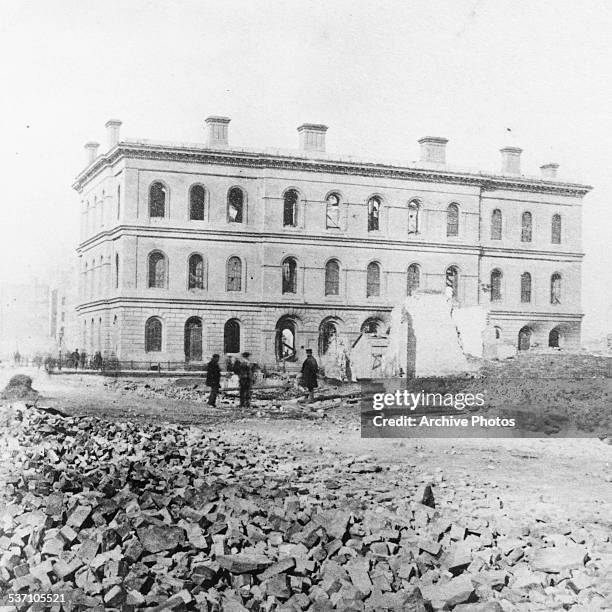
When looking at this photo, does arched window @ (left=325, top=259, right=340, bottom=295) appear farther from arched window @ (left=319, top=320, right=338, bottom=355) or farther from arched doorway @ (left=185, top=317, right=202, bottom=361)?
arched doorway @ (left=185, top=317, right=202, bottom=361)

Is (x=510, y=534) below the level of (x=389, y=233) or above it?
below

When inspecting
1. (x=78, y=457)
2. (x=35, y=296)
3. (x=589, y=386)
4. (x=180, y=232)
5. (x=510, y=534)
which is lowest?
(x=510, y=534)

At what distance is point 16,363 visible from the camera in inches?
374

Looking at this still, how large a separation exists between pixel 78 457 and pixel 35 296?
2.76 m

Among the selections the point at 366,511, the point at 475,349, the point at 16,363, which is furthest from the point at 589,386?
the point at 16,363

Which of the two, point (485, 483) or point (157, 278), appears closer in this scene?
point (485, 483)

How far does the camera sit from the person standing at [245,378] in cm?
988

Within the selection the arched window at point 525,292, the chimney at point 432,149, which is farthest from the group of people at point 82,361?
the arched window at point 525,292

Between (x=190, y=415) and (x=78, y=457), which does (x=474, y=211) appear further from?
(x=78, y=457)

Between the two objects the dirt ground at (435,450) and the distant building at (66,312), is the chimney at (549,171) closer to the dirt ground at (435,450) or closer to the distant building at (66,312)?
the dirt ground at (435,450)

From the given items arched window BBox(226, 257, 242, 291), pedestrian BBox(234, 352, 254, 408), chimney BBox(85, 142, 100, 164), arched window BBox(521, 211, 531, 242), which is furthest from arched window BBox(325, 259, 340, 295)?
chimney BBox(85, 142, 100, 164)

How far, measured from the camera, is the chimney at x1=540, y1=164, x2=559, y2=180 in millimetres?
10625

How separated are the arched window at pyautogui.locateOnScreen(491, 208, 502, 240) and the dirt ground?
3242 millimetres

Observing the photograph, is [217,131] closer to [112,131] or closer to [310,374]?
[112,131]
